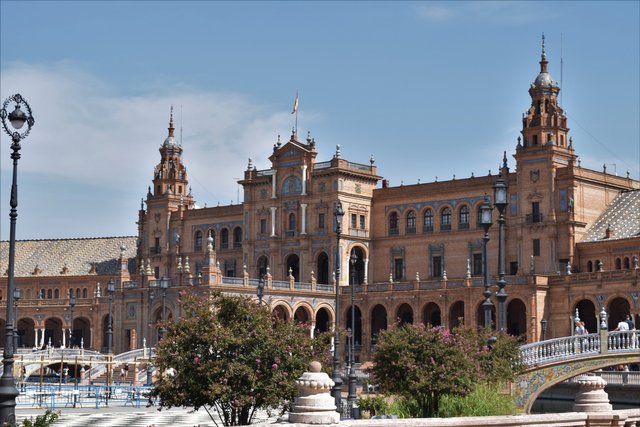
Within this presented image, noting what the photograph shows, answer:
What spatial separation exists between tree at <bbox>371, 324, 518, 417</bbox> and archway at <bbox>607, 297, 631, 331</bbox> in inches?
1592

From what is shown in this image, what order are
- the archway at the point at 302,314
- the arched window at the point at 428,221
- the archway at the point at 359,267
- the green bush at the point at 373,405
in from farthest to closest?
the archway at the point at 359,267, the archway at the point at 302,314, the arched window at the point at 428,221, the green bush at the point at 373,405

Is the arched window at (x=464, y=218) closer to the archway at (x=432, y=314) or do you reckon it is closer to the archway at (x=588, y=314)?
the archway at (x=432, y=314)

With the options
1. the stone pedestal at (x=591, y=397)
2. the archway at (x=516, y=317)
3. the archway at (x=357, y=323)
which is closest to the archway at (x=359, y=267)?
the archway at (x=357, y=323)

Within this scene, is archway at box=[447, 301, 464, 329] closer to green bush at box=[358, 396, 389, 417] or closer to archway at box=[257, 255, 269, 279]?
archway at box=[257, 255, 269, 279]

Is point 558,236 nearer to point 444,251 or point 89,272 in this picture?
point 444,251

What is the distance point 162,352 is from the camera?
2742 cm

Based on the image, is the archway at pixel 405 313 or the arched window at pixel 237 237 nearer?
the archway at pixel 405 313

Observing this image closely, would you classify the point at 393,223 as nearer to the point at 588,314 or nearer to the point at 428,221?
the point at 428,221

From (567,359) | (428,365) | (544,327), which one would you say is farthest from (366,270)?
(428,365)

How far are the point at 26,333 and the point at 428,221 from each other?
44.5 metres

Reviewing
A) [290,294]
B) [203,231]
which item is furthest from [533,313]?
[203,231]

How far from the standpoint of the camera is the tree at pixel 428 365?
31562mm

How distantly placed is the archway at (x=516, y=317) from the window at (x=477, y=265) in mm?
4418

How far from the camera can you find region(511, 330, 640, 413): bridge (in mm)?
38062
